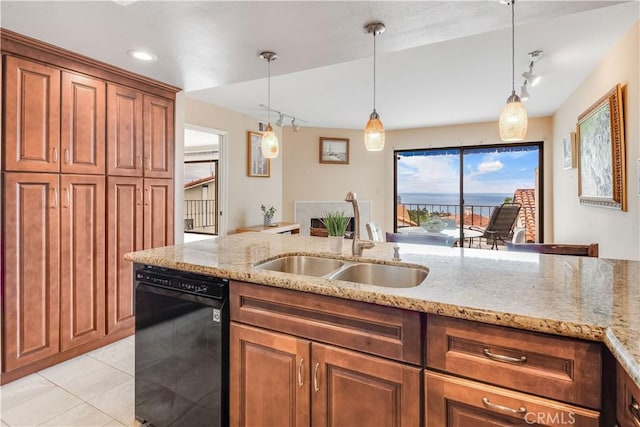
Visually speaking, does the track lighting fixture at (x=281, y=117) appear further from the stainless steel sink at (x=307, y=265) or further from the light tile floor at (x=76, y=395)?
the light tile floor at (x=76, y=395)

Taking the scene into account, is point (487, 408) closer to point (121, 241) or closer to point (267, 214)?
point (121, 241)

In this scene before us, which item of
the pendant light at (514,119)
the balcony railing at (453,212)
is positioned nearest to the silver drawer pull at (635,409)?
the pendant light at (514,119)

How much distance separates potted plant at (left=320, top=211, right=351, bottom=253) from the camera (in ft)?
6.76

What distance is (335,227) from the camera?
5.04 meters

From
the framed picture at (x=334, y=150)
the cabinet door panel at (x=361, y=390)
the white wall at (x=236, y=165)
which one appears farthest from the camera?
the framed picture at (x=334, y=150)

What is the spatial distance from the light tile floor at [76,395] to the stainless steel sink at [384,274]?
1.39 meters

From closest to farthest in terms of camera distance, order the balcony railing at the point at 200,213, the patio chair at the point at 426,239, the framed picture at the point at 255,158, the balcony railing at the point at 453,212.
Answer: the patio chair at the point at 426,239
the framed picture at the point at 255,158
the balcony railing at the point at 453,212
the balcony railing at the point at 200,213

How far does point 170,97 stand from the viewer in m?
3.03

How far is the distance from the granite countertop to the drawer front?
0.21 m

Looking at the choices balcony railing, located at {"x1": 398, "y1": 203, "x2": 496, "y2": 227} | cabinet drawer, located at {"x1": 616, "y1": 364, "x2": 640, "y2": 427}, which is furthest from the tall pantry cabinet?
balcony railing, located at {"x1": 398, "y1": 203, "x2": 496, "y2": 227}

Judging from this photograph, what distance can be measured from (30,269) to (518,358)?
2.72 m

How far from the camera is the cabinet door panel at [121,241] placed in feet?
8.52

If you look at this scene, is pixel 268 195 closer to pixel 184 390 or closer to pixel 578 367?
pixel 184 390

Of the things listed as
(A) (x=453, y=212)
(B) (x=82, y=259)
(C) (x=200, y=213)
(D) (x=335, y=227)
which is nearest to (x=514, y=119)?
(B) (x=82, y=259)
